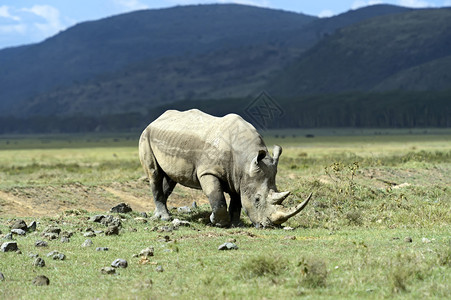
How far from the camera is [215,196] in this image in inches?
679

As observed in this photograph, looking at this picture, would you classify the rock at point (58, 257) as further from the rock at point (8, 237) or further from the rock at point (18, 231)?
the rock at point (18, 231)

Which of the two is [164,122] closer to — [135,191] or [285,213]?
[285,213]

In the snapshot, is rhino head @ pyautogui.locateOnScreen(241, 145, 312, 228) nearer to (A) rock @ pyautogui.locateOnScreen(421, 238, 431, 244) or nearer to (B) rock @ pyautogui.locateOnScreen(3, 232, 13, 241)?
(A) rock @ pyautogui.locateOnScreen(421, 238, 431, 244)

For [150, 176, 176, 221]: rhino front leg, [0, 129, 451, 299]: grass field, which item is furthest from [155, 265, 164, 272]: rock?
[150, 176, 176, 221]: rhino front leg

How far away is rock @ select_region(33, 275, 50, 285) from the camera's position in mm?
11359

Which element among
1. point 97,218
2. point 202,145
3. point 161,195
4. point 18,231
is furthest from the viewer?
point 161,195

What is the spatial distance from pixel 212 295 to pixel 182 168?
856cm

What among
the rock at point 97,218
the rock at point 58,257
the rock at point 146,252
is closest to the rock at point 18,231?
the rock at point 97,218

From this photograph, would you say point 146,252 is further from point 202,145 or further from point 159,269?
point 202,145

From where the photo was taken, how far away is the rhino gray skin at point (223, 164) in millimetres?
16672

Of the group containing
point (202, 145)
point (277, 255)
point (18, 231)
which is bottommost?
point (18, 231)

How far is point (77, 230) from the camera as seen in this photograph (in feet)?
54.7

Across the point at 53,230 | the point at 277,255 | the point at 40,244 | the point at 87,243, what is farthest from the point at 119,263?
the point at 53,230

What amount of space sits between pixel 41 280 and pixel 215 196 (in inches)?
253
